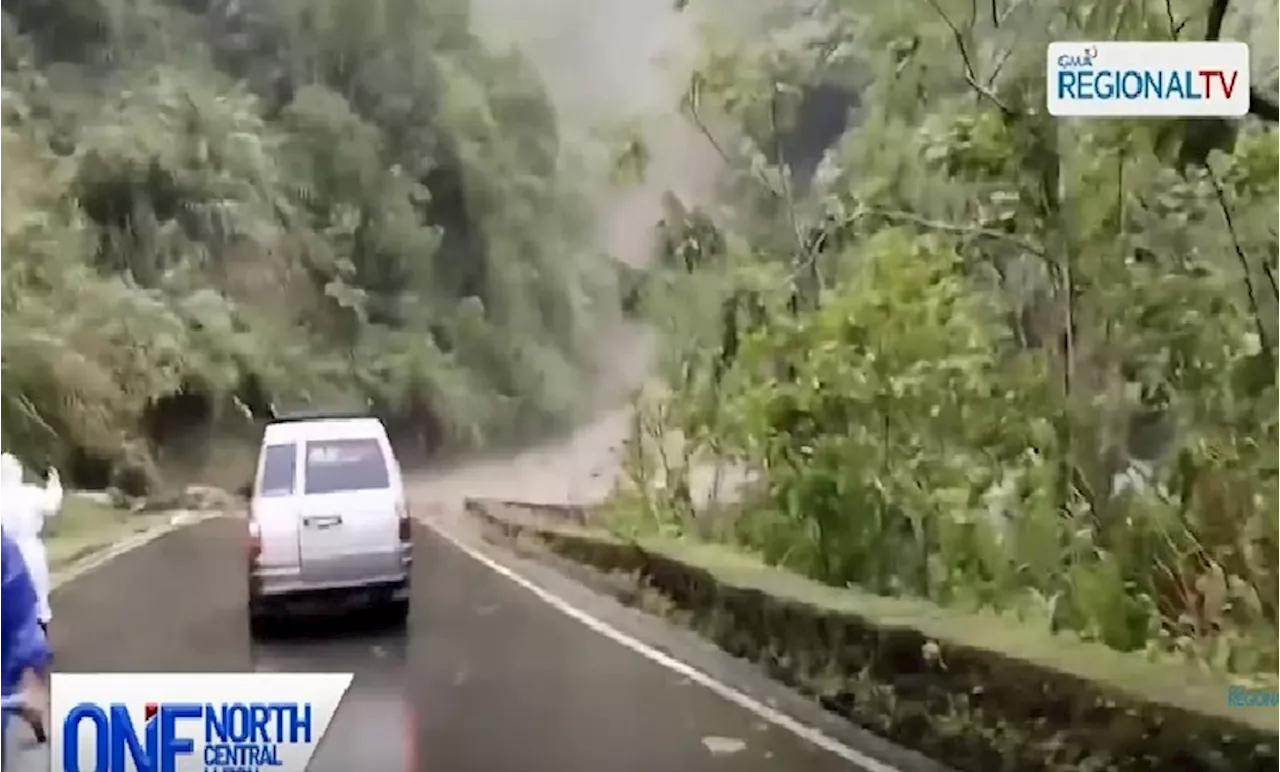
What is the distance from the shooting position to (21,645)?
2.24 metres

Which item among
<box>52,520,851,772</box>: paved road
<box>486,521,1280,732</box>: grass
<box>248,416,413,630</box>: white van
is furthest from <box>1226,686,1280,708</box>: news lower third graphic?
<box>248,416,413,630</box>: white van

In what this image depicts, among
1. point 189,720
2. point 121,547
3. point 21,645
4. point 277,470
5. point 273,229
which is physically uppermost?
point 273,229

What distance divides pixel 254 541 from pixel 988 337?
3.85 feet

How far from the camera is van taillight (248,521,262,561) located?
Result: 2295mm

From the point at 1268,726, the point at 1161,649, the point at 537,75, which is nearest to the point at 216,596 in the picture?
the point at 537,75

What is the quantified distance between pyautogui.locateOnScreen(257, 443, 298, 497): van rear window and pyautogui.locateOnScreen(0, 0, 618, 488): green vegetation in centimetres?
7

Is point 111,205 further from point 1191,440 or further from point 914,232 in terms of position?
point 1191,440

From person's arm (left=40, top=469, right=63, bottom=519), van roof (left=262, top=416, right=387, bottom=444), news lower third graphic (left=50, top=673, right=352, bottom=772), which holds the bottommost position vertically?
news lower third graphic (left=50, top=673, right=352, bottom=772)

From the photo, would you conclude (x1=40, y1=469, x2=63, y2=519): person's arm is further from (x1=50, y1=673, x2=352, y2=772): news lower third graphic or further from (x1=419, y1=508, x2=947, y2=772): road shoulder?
(x1=419, y1=508, x2=947, y2=772): road shoulder

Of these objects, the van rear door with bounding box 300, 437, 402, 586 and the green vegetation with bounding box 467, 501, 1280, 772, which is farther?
the van rear door with bounding box 300, 437, 402, 586

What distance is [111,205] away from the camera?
7.73 ft

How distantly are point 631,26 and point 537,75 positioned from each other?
17 centimetres

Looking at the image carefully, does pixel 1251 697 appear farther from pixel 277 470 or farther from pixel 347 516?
pixel 277 470

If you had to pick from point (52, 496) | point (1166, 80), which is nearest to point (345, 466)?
point (52, 496)
